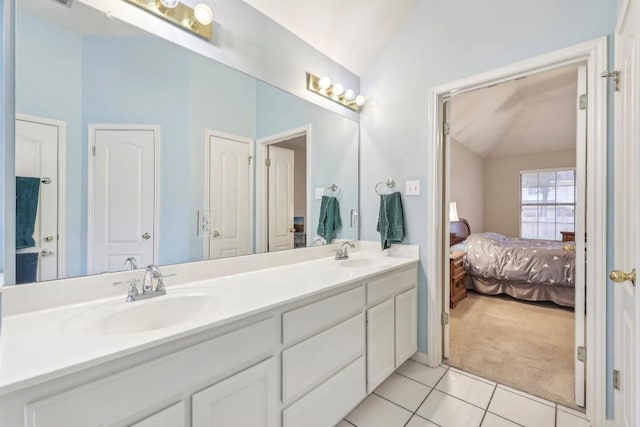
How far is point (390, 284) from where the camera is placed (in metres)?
1.80

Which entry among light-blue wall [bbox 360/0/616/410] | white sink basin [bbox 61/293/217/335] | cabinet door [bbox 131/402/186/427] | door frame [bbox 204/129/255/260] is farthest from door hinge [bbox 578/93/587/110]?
cabinet door [bbox 131/402/186/427]

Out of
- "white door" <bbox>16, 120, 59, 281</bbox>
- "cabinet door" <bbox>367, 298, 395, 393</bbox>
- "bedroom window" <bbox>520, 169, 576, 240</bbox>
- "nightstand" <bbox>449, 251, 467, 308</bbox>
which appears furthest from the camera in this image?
"bedroom window" <bbox>520, 169, 576, 240</bbox>

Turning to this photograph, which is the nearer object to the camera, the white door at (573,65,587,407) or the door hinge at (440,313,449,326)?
the white door at (573,65,587,407)

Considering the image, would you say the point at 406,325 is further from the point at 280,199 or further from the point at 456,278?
the point at 456,278

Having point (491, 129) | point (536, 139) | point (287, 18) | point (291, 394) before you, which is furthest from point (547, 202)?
point (291, 394)

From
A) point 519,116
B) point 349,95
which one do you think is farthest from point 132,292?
point 519,116

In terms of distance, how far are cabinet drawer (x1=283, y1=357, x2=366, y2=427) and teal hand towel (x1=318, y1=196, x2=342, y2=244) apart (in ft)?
3.07

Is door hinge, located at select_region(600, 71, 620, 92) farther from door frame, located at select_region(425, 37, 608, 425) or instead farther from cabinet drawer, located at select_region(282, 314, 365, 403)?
cabinet drawer, located at select_region(282, 314, 365, 403)

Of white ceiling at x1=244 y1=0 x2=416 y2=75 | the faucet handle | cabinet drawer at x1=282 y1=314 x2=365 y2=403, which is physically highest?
white ceiling at x1=244 y1=0 x2=416 y2=75

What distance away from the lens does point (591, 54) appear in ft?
4.94

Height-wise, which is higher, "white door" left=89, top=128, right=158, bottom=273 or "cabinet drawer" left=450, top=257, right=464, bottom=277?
"white door" left=89, top=128, right=158, bottom=273

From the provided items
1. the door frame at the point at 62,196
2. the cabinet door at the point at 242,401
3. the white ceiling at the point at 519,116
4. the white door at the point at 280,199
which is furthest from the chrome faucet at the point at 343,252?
the white ceiling at the point at 519,116

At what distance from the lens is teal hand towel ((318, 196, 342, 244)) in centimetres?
220

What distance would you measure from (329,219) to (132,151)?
4.49ft
